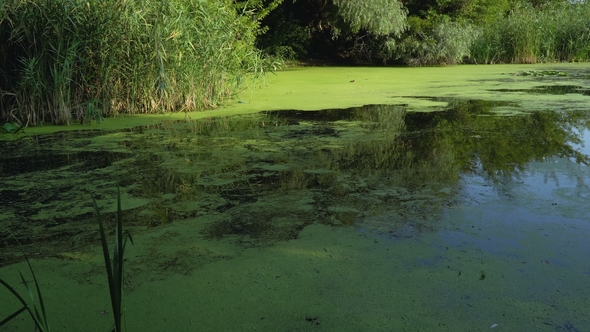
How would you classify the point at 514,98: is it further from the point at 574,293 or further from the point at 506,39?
the point at 506,39

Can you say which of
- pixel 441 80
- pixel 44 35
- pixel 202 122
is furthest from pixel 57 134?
pixel 441 80

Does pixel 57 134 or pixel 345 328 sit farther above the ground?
pixel 57 134

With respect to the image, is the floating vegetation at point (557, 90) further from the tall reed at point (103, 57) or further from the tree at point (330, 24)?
the tree at point (330, 24)

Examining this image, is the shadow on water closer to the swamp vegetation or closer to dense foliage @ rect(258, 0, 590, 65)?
the swamp vegetation

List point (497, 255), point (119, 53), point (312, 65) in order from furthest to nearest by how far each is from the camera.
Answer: point (312, 65)
point (119, 53)
point (497, 255)

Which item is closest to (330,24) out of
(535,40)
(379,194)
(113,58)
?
(535,40)

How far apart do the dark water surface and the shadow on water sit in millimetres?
11

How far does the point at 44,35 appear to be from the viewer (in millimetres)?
4105

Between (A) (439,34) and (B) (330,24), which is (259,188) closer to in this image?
(A) (439,34)

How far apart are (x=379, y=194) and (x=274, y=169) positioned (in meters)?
0.66

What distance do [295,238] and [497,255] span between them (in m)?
0.66

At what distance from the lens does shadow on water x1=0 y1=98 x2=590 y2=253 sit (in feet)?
7.20

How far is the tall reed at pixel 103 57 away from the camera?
411 centimetres

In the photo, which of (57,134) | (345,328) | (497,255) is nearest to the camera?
(345,328)
